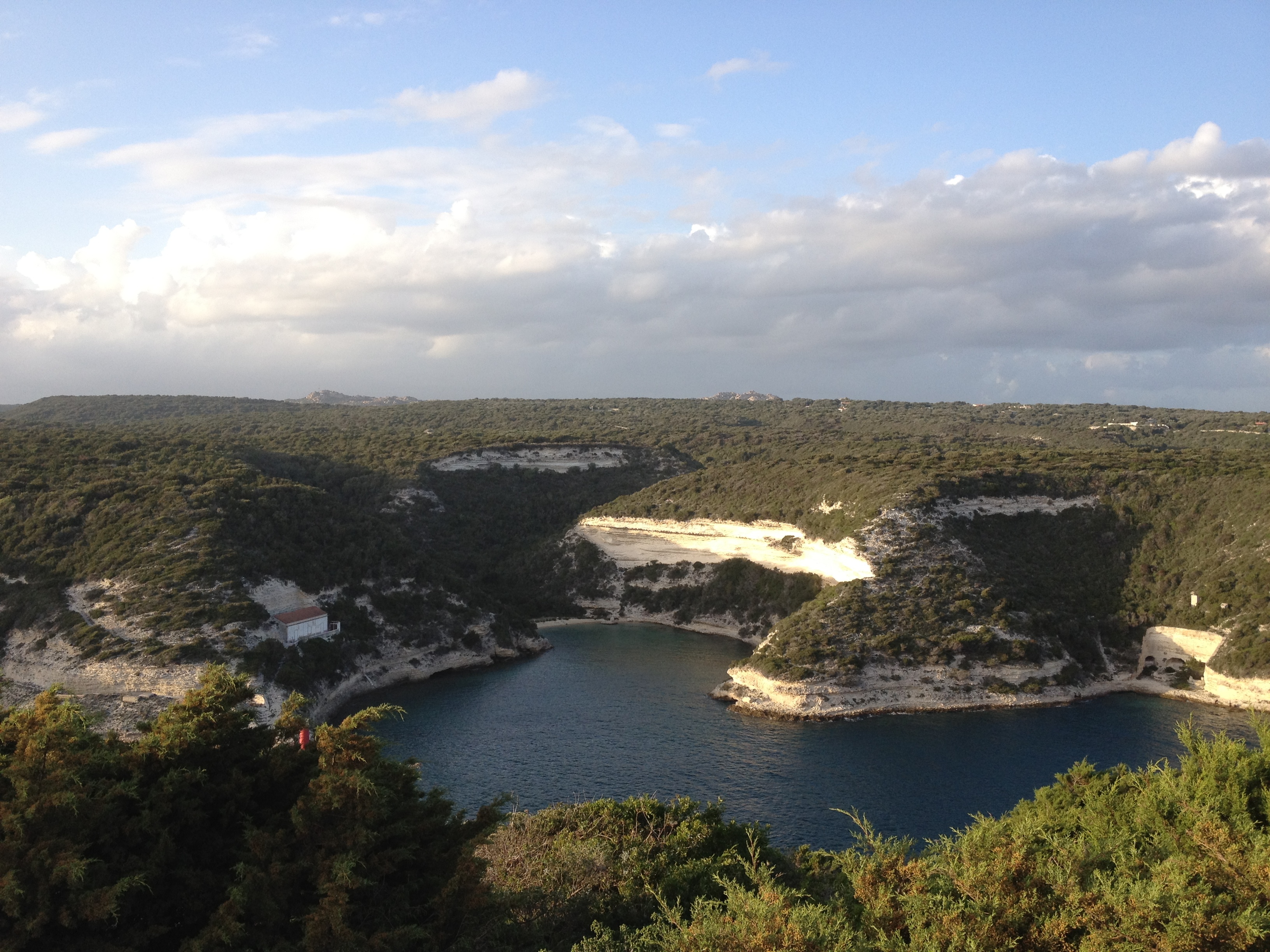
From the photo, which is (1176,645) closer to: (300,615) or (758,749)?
(758,749)

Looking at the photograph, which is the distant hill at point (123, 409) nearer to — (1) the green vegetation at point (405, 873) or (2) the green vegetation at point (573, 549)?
(2) the green vegetation at point (573, 549)

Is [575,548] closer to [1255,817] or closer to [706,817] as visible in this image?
[706,817]

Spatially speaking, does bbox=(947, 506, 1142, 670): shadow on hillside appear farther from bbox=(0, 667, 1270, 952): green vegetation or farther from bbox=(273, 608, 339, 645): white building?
bbox=(273, 608, 339, 645): white building

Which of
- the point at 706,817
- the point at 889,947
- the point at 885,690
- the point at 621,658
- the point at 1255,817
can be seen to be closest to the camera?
the point at 889,947

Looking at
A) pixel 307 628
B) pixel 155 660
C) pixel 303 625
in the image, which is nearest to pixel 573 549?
pixel 307 628

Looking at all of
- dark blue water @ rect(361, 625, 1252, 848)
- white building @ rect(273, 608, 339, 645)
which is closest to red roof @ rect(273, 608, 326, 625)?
white building @ rect(273, 608, 339, 645)

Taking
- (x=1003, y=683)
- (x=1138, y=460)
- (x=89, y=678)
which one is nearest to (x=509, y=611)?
(x=89, y=678)
